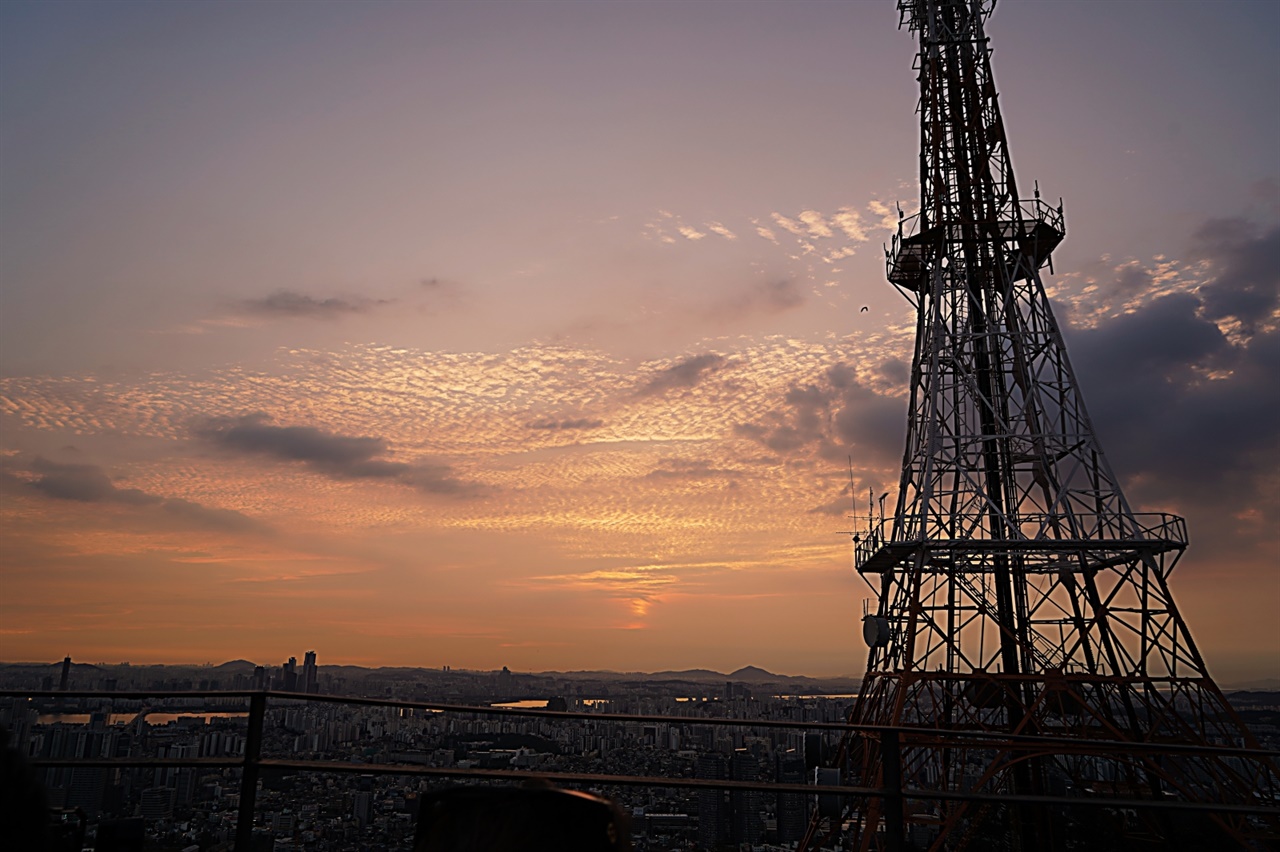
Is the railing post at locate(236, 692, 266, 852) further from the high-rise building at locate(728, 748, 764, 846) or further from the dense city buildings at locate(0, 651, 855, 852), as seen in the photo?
the high-rise building at locate(728, 748, 764, 846)

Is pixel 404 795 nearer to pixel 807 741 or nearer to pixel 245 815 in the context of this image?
pixel 245 815

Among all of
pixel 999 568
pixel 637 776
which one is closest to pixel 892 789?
pixel 637 776

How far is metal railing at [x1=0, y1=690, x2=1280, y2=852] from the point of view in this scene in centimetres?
370

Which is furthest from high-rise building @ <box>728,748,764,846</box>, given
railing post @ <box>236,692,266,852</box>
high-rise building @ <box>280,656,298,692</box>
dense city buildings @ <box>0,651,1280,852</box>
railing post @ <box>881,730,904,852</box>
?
high-rise building @ <box>280,656,298,692</box>

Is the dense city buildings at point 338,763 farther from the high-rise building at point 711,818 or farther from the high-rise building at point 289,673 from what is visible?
the high-rise building at point 289,673

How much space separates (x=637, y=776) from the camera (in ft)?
13.2

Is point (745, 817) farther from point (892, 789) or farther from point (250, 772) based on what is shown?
point (250, 772)

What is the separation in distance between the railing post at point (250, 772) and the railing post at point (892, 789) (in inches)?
109

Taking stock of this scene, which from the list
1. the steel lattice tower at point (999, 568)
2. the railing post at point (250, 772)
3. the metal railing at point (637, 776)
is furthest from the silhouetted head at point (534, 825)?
the steel lattice tower at point (999, 568)

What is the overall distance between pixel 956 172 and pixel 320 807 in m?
24.9

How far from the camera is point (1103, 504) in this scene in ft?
71.9

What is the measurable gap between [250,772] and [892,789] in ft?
9.32

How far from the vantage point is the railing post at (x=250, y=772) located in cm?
413

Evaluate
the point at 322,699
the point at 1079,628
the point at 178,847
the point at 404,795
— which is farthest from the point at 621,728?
the point at 1079,628
